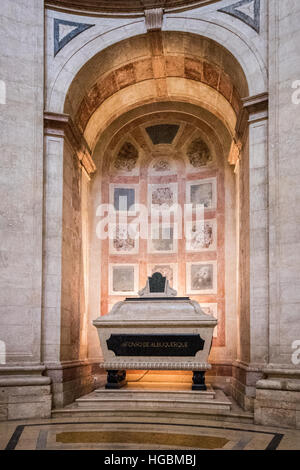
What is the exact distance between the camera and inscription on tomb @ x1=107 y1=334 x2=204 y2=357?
7613 millimetres

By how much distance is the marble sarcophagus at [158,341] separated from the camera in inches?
299

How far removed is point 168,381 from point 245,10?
21.8 ft

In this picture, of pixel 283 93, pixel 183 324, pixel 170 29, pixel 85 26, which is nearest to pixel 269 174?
pixel 283 93

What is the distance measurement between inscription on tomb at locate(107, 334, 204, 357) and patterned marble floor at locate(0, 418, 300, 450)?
4.45ft

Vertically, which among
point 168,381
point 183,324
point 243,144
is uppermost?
point 243,144

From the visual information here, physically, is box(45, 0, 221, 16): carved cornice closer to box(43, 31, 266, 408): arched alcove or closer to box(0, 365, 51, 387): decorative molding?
box(43, 31, 266, 408): arched alcove

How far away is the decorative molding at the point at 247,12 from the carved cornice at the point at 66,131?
3.14 meters

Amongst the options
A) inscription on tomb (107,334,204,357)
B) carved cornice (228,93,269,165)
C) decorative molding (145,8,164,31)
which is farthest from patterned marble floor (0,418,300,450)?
decorative molding (145,8,164,31)

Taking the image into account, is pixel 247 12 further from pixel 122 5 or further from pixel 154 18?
pixel 122 5

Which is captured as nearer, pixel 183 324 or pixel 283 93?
pixel 283 93

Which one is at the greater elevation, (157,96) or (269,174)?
(157,96)

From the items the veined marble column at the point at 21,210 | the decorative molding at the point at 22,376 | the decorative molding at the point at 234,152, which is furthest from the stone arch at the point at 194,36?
the decorative molding at the point at 22,376

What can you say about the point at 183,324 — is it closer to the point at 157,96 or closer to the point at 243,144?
the point at 243,144

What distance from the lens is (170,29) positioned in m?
8.19
